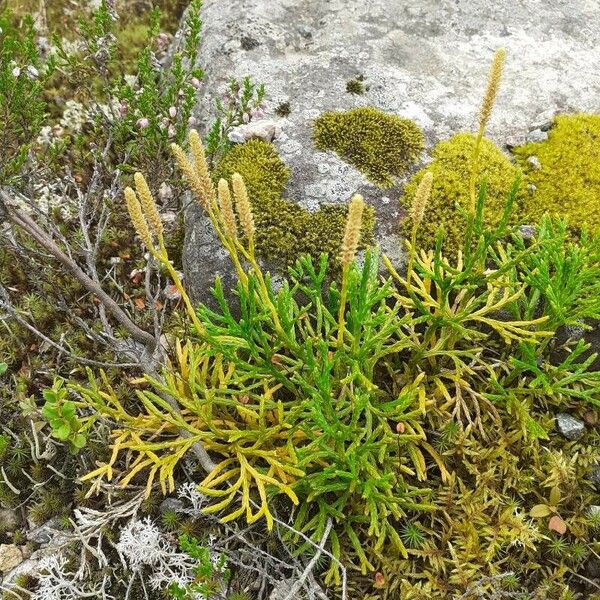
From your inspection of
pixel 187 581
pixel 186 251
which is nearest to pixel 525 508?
pixel 187 581

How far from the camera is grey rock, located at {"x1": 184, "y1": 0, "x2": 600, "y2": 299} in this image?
12.9 feet

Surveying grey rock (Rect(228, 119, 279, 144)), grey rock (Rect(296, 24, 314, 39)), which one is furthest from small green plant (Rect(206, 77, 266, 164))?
grey rock (Rect(296, 24, 314, 39))

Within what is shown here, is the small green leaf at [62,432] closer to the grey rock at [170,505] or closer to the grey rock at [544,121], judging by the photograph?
the grey rock at [170,505]

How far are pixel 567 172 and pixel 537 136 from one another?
407 millimetres

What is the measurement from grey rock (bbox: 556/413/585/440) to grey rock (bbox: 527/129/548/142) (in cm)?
196

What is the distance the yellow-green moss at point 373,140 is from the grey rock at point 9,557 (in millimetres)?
3074

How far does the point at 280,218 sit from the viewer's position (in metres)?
3.78

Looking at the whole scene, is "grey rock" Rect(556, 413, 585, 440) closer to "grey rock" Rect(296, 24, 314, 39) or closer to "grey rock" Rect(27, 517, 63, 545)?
"grey rock" Rect(27, 517, 63, 545)

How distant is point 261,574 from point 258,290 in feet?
4.72

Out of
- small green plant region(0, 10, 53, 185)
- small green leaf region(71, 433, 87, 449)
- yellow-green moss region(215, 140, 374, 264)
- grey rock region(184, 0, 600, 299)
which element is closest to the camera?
small green leaf region(71, 433, 87, 449)

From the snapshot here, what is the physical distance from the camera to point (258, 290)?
3158mm

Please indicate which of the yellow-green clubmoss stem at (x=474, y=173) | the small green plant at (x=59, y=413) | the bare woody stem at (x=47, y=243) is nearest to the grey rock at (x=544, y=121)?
the yellow-green clubmoss stem at (x=474, y=173)

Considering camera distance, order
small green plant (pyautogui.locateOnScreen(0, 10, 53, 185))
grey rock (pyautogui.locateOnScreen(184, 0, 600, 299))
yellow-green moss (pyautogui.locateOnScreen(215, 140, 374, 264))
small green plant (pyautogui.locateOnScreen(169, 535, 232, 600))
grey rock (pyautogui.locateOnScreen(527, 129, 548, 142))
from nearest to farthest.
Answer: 1. small green plant (pyautogui.locateOnScreen(169, 535, 232, 600))
2. small green plant (pyautogui.locateOnScreen(0, 10, 53, 185))
3. yellow-green moss (pyautogui.locateOnScreen(215, 140, 374, 264))
4. grey rock (pyautogui.locateOnScreen(184, 0, 600, 299))
5. grey rock (pyautogui.locateOnScreen(527, 129, 548, 142))

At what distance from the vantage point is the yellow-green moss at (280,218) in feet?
12.1
